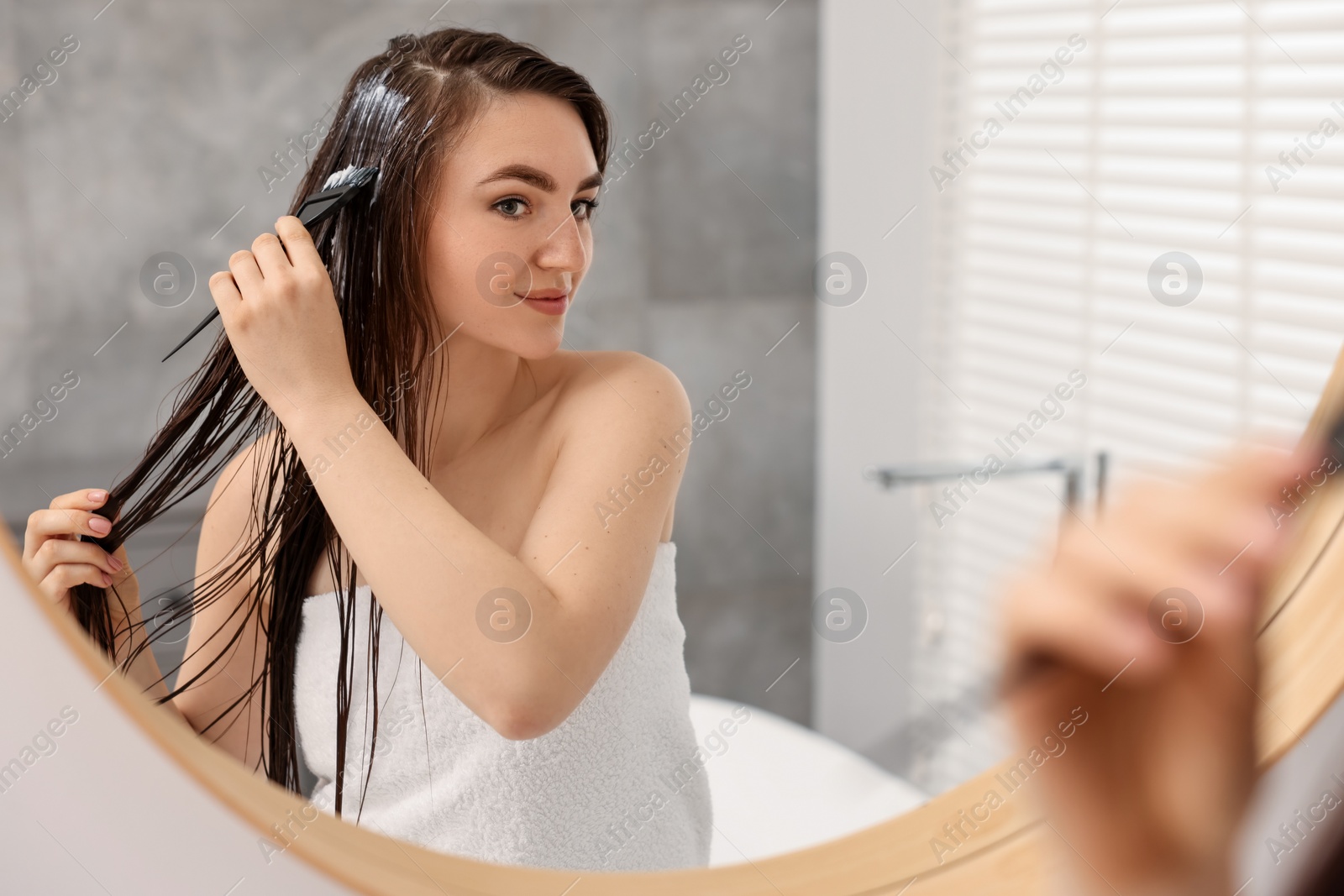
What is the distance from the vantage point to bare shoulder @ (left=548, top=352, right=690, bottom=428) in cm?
33

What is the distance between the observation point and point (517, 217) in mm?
263

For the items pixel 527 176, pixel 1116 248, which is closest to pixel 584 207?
pixel 527 176

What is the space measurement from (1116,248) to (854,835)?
0.61m

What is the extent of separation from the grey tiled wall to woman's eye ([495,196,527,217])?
400 mm

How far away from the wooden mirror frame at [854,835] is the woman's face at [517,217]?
130 millimetres

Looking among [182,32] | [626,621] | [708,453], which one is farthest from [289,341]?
[708,453]

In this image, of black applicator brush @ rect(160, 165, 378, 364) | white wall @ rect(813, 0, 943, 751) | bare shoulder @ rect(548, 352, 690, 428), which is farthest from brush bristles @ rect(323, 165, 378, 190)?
white wall @ rect(813, 0, 943, 751)

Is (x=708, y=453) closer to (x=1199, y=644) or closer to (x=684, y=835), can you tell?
(x=684, y=835)

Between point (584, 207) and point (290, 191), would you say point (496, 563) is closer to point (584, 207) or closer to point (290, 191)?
point (584, 207)

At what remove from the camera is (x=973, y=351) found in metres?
0.89

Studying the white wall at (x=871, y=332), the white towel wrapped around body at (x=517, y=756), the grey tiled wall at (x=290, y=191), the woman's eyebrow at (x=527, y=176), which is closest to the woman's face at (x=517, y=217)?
the woman's eyebrow at (x=527, y=176)

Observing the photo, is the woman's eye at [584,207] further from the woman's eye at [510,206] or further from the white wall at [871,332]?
the white wall at [871,332]

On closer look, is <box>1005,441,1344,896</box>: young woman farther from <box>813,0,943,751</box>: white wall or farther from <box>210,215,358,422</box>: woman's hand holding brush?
<box>813,0,943,751</box>: white wall

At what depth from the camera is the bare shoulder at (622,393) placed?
33 cm
